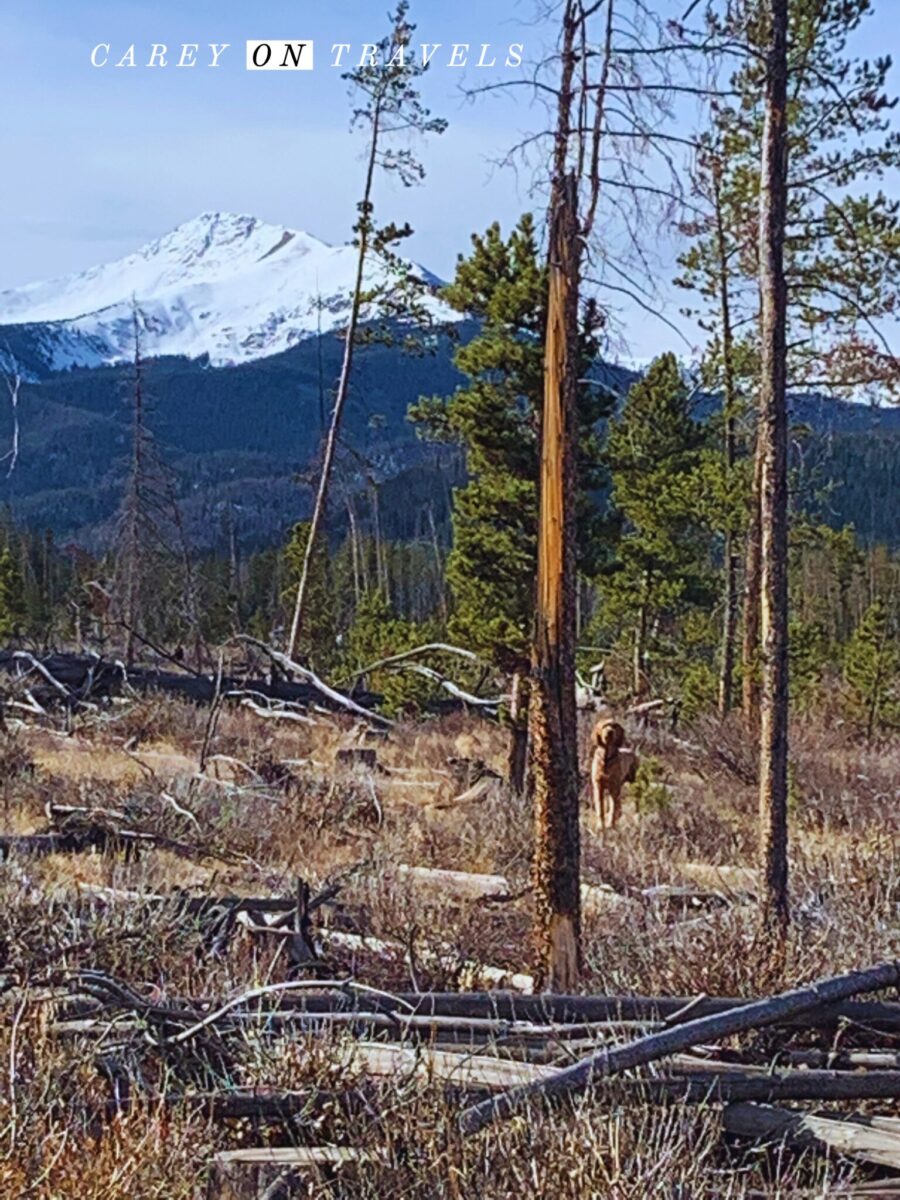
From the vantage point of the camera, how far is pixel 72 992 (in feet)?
14.0

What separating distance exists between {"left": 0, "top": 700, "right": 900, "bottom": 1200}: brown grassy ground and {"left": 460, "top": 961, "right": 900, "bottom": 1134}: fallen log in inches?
3.2

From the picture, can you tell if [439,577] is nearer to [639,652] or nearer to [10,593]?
[10,593]

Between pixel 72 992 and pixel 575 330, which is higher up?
pixel 575 330

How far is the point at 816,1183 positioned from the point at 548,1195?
0.80 metres

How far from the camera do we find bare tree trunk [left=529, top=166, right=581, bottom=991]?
6.14 meters

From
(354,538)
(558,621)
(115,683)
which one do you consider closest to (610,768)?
(558,621)

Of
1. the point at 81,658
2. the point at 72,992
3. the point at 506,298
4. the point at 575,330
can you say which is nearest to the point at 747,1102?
the point at 72,992

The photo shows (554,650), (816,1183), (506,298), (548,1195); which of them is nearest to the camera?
(548,1195)

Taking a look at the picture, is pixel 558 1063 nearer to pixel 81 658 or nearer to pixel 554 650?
pixel 554 650

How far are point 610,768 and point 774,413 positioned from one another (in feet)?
16.3

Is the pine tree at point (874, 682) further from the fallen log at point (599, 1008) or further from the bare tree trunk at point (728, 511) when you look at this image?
the fallen log at point (599, 1008)

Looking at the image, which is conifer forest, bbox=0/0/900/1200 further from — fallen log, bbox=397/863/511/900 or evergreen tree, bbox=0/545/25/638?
evergreen tree, bbox=0/545/25/638

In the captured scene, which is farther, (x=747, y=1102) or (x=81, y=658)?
(x=81, y=658)

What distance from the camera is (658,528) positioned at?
74.1ft
